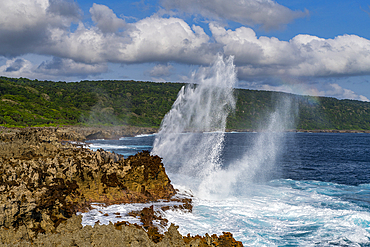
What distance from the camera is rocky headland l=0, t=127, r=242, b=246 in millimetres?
10242

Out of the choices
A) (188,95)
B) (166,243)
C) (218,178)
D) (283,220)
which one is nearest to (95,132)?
(188,95)

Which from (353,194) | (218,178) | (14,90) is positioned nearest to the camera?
(353,194)

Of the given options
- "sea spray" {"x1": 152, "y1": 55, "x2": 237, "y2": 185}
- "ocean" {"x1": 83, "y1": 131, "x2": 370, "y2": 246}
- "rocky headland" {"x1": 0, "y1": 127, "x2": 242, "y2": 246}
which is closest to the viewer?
"rocky headland" {"x1": 0, "y1": 127, "x2": 242, "y2": 246}

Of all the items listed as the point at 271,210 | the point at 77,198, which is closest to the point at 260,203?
the point at 271,210

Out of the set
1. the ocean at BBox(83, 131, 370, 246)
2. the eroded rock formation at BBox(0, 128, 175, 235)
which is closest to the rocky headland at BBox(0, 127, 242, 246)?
the eroded rock formation at BBox(0, 128, 175, 235)

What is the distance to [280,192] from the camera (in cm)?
3300

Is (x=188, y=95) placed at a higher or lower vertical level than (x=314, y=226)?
higher

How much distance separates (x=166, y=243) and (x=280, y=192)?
26.6 m

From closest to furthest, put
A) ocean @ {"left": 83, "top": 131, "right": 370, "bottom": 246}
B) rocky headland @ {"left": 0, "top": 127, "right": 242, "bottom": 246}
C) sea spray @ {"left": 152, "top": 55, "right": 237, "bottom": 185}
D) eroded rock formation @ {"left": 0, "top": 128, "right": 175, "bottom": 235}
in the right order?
rocky headland @ {"left": 0, "top": 127, "right": 242, "bottom": 246} < eroded rock formation @ {"left": 0, "top": 128, "right": 175, "bottom": 235} < ocean @ {"left": 83, "top": 131, "right": 370, "bottom": 246} < sea spray @ {"left": 152, "top": 55, "right": 237, "bottom": 185}

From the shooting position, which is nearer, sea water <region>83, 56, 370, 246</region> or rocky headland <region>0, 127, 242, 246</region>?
rocky headland <region>0, 127, 242, 246</region>

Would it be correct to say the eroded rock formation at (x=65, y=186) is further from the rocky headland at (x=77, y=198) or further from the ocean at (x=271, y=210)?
the ocean at (x=271, y=210)

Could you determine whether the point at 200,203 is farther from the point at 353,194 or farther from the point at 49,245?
the point at 353,194

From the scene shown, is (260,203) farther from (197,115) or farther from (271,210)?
(197,115)

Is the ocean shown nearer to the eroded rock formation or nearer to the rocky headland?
the rocky headland
